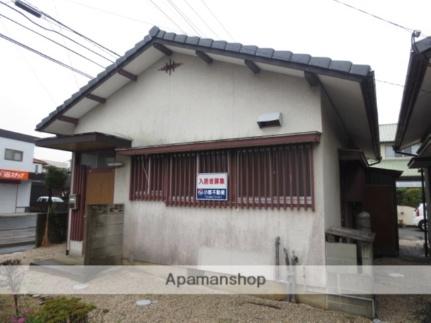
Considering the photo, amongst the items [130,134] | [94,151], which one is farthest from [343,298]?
[94,151]

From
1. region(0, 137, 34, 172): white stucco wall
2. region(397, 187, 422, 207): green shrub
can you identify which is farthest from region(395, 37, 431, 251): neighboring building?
region(0, 137, 34, 172): white stucco wall

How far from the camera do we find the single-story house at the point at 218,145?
16.0 ft

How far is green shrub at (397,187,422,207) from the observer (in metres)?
18.5

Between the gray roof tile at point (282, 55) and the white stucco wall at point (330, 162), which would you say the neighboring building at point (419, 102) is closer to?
the white stucco wall at point (330, 162)

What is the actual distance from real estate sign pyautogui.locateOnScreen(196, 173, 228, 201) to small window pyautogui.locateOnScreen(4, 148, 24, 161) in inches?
948

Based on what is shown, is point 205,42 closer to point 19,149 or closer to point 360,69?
point 360,69

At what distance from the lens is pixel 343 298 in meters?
4.37

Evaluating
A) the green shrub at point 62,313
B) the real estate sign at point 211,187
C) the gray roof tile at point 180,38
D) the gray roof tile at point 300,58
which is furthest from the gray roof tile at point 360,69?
the green shrub at point 62,313

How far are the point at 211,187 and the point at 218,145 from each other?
2.92 ft

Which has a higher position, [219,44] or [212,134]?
[219,44]

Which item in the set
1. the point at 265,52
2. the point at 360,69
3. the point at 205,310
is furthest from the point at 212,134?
the point at 205,310

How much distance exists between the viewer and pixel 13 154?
23.9 metres

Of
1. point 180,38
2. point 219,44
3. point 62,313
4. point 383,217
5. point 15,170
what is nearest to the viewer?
point 62,313

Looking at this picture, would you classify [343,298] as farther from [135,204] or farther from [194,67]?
[194,67]
